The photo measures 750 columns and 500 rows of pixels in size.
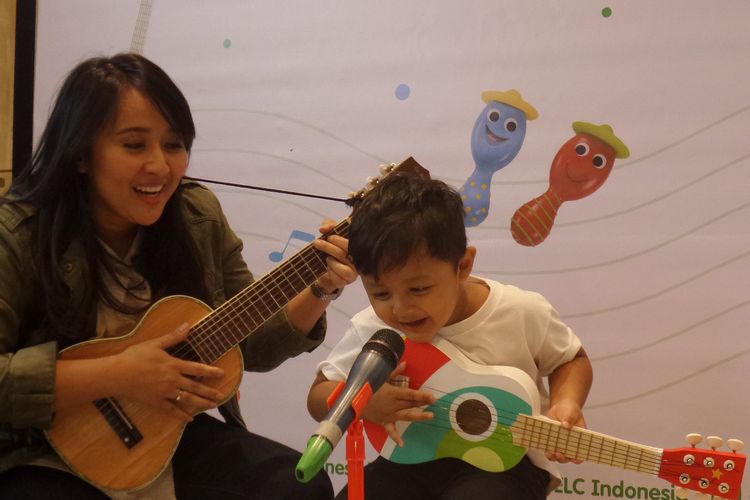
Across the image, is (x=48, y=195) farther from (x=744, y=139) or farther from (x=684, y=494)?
(x=744, y=139)

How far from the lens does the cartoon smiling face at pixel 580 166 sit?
210 centimetres

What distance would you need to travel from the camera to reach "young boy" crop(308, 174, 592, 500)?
147 centimetres

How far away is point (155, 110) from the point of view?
1634 millimetres

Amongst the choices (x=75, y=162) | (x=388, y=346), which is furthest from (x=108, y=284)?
(x=388, y=346)

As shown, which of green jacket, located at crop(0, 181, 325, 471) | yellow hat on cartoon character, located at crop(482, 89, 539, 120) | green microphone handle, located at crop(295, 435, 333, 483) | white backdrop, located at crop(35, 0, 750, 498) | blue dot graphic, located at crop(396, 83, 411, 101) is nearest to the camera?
green microphone handle, located at crop(295, 435, 333, 483)

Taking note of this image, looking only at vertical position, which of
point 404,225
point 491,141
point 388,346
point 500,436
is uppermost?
point 491,141

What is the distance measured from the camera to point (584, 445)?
4.78 ft

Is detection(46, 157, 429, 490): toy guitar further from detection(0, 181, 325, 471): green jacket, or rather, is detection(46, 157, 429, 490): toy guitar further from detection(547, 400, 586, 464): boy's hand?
detection(547, 400, 586, 464): boy's hand

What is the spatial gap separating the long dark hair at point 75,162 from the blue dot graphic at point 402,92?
0.80m

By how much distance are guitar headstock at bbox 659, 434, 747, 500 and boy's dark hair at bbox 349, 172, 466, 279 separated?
537mm

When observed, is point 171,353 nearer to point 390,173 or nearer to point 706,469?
point 390,173

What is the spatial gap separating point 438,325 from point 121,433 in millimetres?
687

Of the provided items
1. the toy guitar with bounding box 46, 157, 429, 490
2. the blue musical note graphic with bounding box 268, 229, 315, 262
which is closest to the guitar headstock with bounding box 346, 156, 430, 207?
the toy guitar with bounding box 46, 157, 429, 490

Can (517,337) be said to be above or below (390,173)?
below
